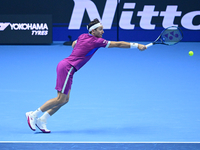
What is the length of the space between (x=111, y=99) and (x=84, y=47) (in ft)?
7.60

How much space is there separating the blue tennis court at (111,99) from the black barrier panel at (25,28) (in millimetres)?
2805

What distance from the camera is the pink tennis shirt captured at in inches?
195

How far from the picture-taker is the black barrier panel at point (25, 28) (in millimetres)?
15492

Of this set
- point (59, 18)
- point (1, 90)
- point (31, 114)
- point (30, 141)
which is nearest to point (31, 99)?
point (1, 90)

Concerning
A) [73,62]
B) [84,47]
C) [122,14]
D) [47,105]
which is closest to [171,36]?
[84,47]

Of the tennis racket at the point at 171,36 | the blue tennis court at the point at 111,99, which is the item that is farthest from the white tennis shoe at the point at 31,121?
the tennis racket at the point at 171,36

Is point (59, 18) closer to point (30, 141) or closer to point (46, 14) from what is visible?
point (46, 14)

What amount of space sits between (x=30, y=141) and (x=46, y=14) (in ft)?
39.9

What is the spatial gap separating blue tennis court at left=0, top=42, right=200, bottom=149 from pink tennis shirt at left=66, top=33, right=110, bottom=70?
1.05 metres

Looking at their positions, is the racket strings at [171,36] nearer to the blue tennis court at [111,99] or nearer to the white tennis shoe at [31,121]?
the blue tennis court at [111,99]

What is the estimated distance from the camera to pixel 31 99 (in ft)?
23.2

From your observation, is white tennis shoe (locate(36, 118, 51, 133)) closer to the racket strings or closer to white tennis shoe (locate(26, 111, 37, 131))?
white tennis shoe (locate(26, 111, 37, 131))

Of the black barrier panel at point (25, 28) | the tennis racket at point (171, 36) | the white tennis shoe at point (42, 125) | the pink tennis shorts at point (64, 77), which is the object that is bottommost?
the black barrier panel at point (25, 28)

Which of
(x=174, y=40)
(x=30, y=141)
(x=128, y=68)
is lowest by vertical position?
(x=128, y=68)
